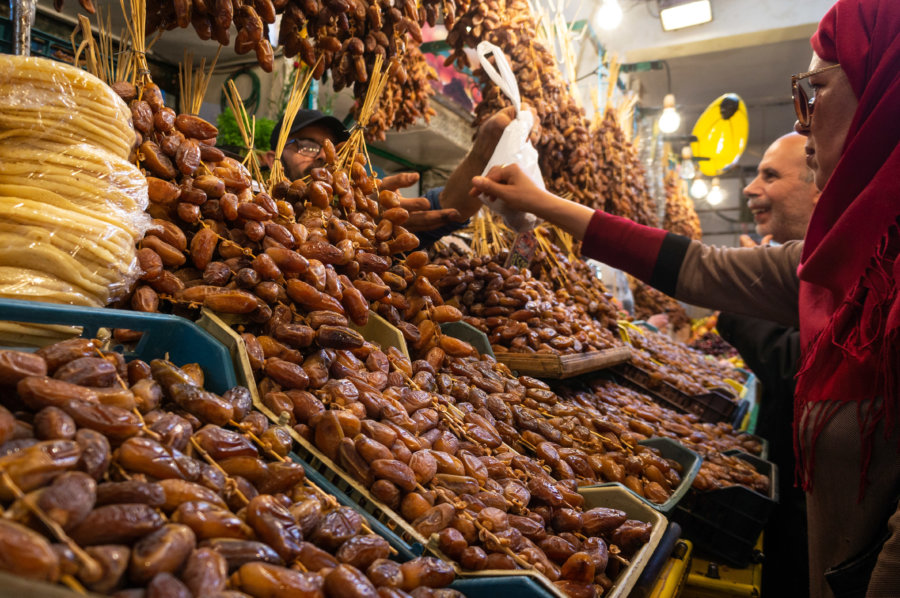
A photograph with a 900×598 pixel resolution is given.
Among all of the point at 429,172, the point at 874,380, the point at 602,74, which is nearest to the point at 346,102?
the point at 429,172

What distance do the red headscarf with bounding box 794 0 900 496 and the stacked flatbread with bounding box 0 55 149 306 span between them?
1779 mm

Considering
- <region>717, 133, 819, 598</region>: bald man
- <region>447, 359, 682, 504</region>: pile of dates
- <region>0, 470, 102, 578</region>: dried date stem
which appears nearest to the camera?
<region>0, 470, 102, 578</region>: dried date stem

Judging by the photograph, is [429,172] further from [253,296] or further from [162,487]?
[162,487]

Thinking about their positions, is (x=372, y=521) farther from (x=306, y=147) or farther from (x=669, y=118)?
(x=669, y=118)

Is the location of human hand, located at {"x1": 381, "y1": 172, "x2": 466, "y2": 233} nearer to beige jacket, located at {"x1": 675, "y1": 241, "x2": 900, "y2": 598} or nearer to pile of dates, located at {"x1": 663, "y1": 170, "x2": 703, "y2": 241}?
beige jacket, located at {"x1": 675, "y1": 241, "x2": 900, "y2": 598}

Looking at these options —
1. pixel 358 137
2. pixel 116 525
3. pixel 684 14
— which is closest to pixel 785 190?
pixel 358 137

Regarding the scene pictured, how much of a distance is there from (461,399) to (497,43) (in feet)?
9.14

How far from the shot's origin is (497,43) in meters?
3.56

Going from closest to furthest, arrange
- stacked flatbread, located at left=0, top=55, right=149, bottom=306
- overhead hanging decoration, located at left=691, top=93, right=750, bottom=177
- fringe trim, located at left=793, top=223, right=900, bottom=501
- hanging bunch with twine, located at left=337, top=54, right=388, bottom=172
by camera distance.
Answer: stacked flatbread, located at left=0, top=55, right=149, bottom=306 → fringe trim, located at left=793, top=223, right=900, bottom=501 → hanging bunch with twine, located at left=337, top=54, right=388, bottom=172 → overhead hanging decoration, located at left=691, top=93, right=750, bottom=177

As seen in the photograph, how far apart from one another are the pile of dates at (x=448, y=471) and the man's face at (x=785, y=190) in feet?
8.59

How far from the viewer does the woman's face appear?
1.65 metres

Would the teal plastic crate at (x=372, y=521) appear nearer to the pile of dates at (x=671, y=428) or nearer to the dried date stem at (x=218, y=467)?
the dried date stem at (x=218, y=467)

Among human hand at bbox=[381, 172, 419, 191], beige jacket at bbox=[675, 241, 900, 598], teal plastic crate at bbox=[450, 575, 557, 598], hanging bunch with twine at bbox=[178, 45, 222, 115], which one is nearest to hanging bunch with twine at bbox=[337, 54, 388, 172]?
human hand at bbox=[381, 172, 419, 191]

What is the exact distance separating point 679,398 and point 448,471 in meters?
2.32
